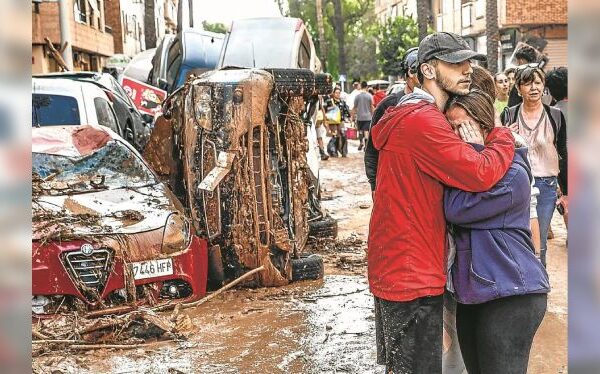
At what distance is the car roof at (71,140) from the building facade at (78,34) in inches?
682

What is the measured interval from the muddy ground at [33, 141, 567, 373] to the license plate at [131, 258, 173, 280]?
407 mm

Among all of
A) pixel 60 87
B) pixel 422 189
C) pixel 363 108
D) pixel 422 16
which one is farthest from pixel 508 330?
pixel 422 16

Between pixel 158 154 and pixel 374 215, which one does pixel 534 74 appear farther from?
pixel 158 154

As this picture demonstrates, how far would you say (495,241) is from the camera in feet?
9.55

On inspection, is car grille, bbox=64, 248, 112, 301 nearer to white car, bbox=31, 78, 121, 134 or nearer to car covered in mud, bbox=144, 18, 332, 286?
car covered in mud, bbox=144, 18, 332, 286

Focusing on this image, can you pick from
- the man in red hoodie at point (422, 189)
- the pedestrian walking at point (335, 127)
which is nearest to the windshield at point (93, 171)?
the man in red hoodie at point (422, 189)

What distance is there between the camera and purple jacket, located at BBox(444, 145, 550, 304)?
2885 millimetres

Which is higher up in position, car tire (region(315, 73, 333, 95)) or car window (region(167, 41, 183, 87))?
car window (region(167, 41, 183, 87))

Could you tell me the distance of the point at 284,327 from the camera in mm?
6047

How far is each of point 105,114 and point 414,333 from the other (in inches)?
325

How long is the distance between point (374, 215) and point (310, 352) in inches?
99.0

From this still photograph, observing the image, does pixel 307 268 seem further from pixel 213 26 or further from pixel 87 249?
pixel 213 26

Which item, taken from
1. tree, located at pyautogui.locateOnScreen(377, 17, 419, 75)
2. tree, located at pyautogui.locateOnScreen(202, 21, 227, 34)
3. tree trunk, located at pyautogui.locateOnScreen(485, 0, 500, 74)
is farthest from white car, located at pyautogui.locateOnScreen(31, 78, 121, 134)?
tree, located at pyautogui.locateOnScreen(202, 21, 227, 34)

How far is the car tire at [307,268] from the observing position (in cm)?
740
